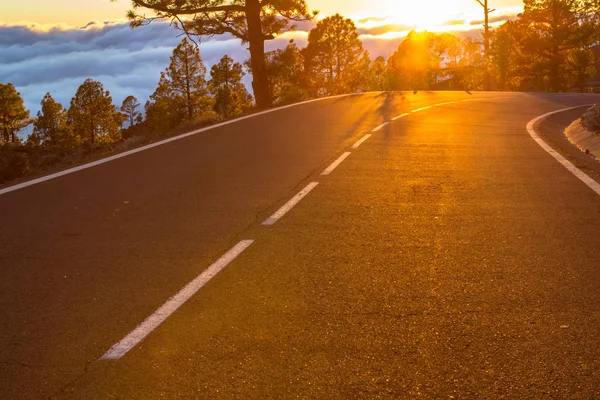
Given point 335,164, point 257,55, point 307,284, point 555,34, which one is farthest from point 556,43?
point 307,284

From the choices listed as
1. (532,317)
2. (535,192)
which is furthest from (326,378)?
Result: (535,192)

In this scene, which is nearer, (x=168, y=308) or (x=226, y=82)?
(x=168, y=308)

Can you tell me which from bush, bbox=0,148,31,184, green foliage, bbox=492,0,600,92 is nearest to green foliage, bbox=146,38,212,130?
green foliage, bbox=492,0,600,92

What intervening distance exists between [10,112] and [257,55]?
5688 cm

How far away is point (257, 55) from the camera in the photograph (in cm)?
3072

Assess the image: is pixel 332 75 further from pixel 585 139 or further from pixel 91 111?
pixel 585 139

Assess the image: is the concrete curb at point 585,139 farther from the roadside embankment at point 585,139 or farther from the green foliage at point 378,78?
the green foliage at point 378,78

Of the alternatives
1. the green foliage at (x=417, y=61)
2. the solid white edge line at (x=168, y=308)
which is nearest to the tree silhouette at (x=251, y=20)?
the solid white edge line at (x=168, y=308)

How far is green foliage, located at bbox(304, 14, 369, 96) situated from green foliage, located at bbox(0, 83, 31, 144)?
32512mm

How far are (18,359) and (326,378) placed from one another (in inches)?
70.9

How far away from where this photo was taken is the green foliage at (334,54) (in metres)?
82.9

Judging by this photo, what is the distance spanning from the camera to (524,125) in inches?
763

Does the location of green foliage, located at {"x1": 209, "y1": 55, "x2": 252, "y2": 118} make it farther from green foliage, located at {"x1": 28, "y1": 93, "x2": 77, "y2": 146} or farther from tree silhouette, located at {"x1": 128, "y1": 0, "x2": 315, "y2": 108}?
tree silhouette, located at {"x1": 128, "y1": 0, "x2": 315, "y2": 108}

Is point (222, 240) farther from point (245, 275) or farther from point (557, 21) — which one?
point (557, 21)
